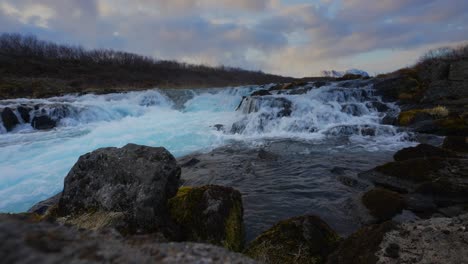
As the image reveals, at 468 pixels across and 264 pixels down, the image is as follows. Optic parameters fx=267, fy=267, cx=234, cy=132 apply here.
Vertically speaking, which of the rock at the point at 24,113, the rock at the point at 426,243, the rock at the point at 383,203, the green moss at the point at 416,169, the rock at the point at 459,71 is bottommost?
the rock at the point at 383,203

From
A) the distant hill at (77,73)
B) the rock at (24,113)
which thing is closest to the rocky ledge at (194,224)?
the rock at (24,113)

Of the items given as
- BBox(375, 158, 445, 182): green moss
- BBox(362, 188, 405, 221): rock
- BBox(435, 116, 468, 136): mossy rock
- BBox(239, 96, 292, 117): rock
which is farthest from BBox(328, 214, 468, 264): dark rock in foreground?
BBox(239, 96, 292, 117): rock

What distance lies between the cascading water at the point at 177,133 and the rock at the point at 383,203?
4.90m

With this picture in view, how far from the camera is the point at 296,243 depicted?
3.50 meters

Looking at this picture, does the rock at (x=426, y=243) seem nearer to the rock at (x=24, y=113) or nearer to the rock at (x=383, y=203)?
the rock at (x=383, y=203)

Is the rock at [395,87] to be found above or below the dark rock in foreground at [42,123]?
above

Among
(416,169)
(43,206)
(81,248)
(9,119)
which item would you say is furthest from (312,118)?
(9,119)

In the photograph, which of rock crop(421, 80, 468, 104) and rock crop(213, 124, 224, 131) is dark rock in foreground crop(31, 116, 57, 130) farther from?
rock crop(421, 80, 468, 104)

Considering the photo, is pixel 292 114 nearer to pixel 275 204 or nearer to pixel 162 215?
pixel 275 204

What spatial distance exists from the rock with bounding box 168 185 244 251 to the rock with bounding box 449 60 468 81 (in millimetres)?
19955

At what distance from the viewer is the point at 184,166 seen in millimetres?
9031

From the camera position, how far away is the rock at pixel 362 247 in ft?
9.33

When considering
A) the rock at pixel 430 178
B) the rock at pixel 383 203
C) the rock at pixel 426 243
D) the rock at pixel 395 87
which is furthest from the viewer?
the rock at pixel 395 87

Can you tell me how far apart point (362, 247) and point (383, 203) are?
2.40 metres
